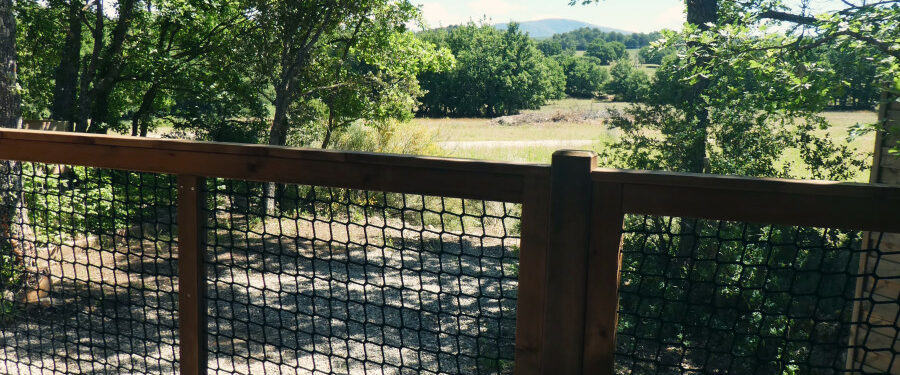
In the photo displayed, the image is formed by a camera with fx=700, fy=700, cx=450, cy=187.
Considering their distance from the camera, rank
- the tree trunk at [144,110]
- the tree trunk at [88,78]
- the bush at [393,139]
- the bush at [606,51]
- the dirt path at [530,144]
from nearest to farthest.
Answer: the tree trunk at [88,78]
the tree trunk at [144,110]
the bush at [393,139]
the dirt path at [530,144]
the bush at [606,51]

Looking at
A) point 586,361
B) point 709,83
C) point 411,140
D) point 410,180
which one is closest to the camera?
point 586,361

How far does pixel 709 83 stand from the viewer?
8.23 m

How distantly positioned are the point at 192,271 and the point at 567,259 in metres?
1.16

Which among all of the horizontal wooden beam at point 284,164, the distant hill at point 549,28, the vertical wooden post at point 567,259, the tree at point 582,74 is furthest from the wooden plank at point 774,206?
the distant hill at point 549,28

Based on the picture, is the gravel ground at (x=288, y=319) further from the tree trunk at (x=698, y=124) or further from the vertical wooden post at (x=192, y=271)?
the vertical wooden post at (x=192, y=271)

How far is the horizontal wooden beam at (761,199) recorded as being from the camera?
1.38m

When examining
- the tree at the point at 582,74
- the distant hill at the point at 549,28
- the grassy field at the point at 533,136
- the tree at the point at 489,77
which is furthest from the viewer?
the distant hill at the point at 549,28

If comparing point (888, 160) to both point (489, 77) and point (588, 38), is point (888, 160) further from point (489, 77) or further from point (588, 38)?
point (588, 38)

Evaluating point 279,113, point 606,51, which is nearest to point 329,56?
point 279,113

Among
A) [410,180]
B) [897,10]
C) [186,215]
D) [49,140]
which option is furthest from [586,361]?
[897,10]

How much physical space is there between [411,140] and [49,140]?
1183 cm

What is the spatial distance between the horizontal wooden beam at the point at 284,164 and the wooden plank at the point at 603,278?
0.50 feet

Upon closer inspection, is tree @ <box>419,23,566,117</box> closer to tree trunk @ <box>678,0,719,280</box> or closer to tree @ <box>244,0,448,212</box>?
tree @ <box>244,0,448,212</box>

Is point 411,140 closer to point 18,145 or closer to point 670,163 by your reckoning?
point 670,163
